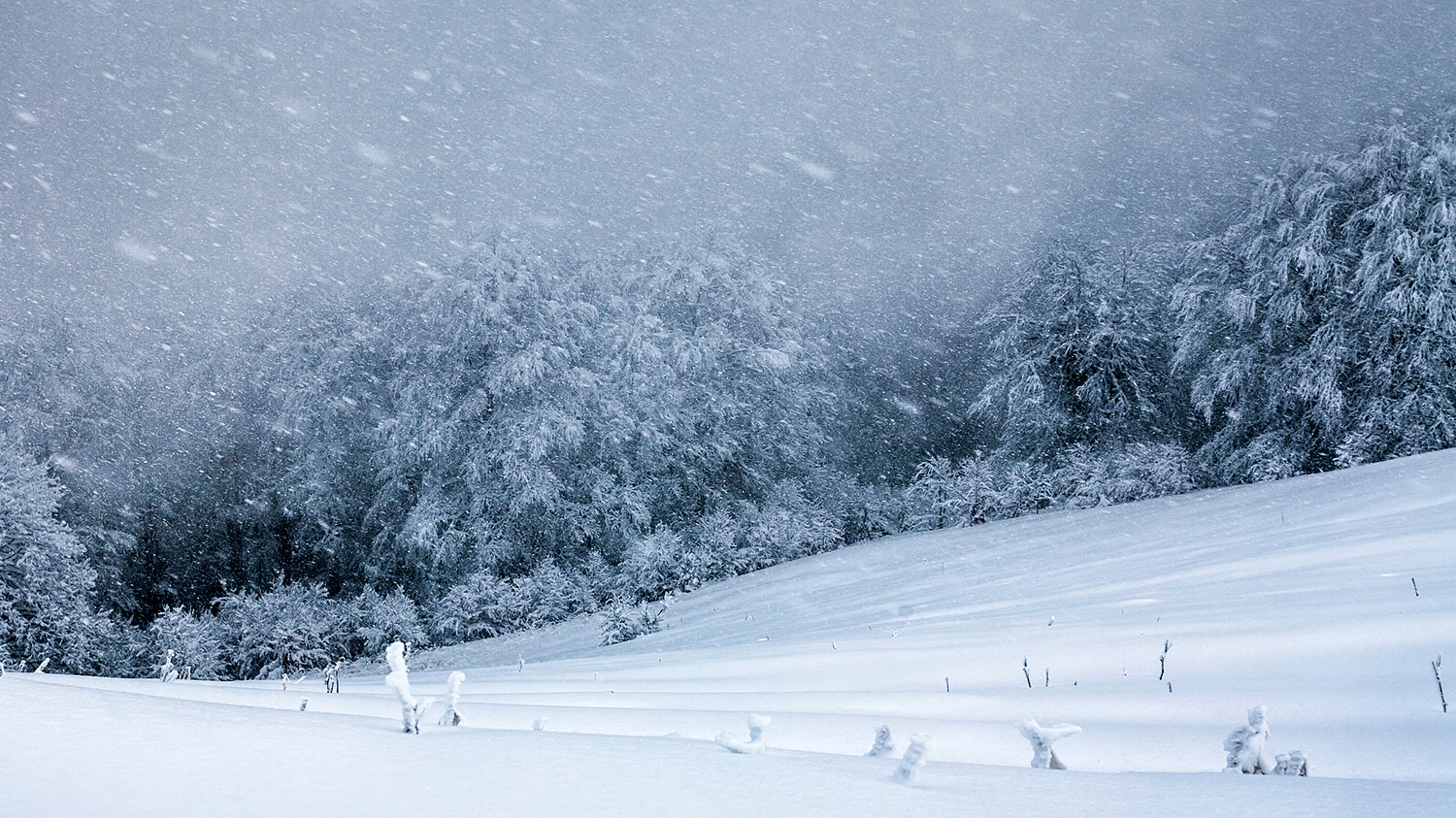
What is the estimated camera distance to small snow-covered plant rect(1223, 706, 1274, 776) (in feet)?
5.24

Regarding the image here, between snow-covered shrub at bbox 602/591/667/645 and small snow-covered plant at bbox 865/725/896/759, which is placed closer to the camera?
small snow-covered plant at bbox 865/725/896/759

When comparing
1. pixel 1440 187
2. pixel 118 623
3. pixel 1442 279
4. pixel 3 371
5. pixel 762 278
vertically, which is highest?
pixel 1440 187

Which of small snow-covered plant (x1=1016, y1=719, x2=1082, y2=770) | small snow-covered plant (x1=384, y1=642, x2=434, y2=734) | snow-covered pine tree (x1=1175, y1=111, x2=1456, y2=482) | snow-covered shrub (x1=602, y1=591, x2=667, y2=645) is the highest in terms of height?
snow-covered pine tree (x1=1175, y1=111, x2=1456, y2=482)

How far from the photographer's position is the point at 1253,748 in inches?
62.9

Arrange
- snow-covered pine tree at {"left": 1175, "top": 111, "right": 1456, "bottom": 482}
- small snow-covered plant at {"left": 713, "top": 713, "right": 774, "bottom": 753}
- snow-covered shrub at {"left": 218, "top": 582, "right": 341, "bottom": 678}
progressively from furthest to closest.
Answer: snow-covered pine tree at {"left": 1175, "top": 111, "right": 1456, "bottom": 482} < snow-covered shrub at {"left": 218, "top": 582, "right": 341, "bottom": 678} < small snow-covered plant at {"left": 713, "top": 713, "right": 774, "bottom": 753}

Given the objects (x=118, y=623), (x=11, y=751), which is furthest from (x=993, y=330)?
(x=11, y=751)

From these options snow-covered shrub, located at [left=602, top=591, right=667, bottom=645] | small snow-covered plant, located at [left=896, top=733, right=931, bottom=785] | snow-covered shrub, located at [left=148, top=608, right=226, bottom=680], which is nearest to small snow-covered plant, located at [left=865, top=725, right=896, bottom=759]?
small snow-covered plant, located at [left=896, top=733, right=931, bottom=785]

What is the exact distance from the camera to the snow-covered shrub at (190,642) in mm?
12391

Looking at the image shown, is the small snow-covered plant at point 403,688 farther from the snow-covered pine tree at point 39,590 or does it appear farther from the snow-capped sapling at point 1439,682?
the snow-covered pine tree at point 39,590

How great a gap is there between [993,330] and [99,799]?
24228 millimetres

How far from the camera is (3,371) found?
2150 centimetres

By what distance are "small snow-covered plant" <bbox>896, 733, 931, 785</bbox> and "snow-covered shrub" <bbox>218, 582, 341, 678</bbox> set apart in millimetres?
12988

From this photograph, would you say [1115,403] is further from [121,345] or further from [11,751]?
[121,345]

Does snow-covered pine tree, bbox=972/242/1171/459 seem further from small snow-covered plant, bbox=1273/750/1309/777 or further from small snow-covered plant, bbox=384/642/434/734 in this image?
small snow-covered plant, bbox=384/642/434/734
